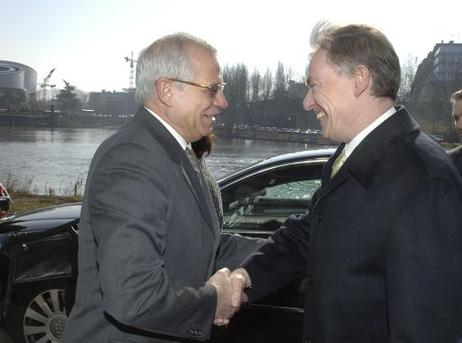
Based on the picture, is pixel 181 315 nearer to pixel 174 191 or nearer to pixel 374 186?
pixel 174 191

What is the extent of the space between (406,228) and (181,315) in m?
0.79

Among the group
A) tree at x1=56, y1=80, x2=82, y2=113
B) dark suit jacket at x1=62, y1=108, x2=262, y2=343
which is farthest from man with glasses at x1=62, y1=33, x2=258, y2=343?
tree at x1=56, y1=80, x2=82, y2=113

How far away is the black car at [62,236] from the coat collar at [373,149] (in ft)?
6.21

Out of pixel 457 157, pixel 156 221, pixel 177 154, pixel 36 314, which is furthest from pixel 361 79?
pixel 36 314

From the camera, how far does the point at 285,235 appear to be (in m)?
2.56

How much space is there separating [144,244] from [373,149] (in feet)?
2.86

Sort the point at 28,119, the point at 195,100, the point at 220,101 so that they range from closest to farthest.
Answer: the point at 195,100 < the point at 220,101 < the point at 28,119

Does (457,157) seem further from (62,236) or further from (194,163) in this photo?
(62,236)

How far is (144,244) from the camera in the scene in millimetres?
1618

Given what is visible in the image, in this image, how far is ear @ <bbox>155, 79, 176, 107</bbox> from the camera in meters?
1.99

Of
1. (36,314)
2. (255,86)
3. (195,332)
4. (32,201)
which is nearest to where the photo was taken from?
(195,332)

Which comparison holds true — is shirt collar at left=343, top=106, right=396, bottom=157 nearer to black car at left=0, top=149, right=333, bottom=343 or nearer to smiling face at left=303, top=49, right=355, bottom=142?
smiling face at left=303, top=49, right=355, bottom=142

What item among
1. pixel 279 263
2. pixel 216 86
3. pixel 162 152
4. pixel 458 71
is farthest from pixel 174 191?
pixel 458 71

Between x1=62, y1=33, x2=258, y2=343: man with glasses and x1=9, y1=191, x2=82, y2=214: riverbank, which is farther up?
x1=62, y1=33, x2=258, y2=343: man with glasses
